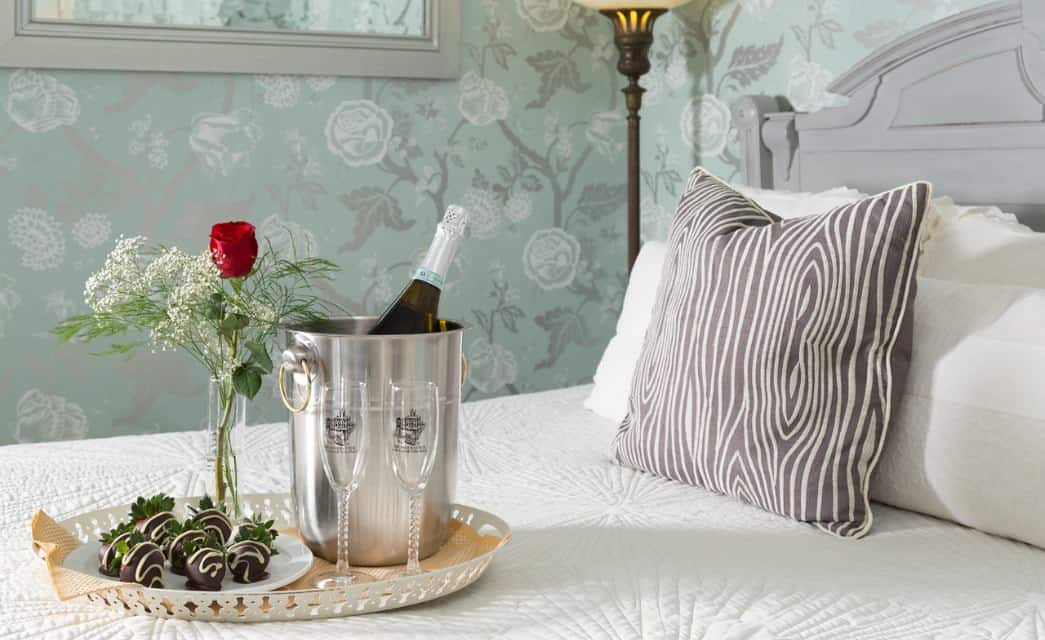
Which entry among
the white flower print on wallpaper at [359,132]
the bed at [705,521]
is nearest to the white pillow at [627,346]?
the bed at [705,521]

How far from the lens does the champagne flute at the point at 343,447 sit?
3.67ft

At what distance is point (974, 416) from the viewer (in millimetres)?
1364

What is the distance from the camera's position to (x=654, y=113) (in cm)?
309

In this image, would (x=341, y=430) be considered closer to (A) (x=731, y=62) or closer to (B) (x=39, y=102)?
(B) (x=39, y=102)

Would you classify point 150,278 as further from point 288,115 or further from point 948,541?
point 288,115

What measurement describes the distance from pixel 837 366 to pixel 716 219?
30cm

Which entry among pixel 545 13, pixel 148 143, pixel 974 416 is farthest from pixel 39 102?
pixel 974 416

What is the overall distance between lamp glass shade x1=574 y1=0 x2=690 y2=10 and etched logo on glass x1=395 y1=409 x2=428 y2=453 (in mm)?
1756

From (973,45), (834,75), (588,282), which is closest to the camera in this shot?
(973,45)

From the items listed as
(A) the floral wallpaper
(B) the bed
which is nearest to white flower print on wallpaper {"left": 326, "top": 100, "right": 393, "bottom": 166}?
(A) the floral wallpaper

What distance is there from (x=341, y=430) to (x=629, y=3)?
1780 mm

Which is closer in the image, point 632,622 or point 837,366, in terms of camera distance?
point 632,622

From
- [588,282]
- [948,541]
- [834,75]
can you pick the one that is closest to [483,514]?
[948,541]

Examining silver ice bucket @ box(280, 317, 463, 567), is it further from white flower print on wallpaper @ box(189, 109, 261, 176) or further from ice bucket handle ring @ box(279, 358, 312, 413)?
white flower print on wallpaper @ box(189, 109, 261, 176)
